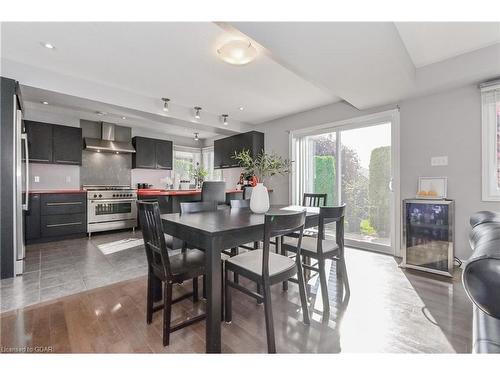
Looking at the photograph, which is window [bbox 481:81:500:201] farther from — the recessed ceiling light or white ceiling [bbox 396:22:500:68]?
the recessed ceiling light

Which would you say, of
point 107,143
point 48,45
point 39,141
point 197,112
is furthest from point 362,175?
point 39,141

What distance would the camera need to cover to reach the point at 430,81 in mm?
2738

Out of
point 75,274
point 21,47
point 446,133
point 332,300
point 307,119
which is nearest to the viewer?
point 332,300

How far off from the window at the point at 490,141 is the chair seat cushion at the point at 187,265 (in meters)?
3.25

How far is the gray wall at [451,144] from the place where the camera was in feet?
8.84

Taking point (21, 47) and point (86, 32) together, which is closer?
point (86, 32)

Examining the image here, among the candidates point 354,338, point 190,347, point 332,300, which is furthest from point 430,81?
point 190,347

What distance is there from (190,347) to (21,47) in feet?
10.6

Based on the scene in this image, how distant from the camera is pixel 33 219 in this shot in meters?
3.84

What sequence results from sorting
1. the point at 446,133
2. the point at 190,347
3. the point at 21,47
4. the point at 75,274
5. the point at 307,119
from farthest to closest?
the point at 307,119 < the point at 446,133 < the point at 75,274 < the point at 21,47 < the point at 190,347

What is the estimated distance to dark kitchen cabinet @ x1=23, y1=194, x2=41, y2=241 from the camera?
3787 millimetres

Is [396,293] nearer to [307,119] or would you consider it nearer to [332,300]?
[332,300]

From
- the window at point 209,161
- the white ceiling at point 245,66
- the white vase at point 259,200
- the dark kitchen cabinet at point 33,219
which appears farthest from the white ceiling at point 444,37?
the dark kitchen cabinet at point 33,219

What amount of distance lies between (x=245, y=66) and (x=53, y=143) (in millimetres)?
4112
